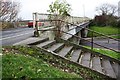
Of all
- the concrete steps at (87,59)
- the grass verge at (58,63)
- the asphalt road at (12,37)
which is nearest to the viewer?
the grass verge at (58,63)

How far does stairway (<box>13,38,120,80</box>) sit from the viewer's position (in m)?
9.01

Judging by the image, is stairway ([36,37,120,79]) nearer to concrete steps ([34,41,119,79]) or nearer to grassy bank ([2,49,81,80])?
concrete steps ([34,41,119,79])

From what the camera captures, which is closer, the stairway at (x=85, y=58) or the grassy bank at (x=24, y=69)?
the grassy bank at (x=24, y=69)

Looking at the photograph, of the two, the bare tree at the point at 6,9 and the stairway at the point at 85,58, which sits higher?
the bare tree at the point at 6,9

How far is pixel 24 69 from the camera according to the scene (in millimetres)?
6020

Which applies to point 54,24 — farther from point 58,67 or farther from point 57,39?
point 58,67

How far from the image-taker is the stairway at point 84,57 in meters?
9.01

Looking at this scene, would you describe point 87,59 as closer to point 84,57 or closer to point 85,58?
point 85,58

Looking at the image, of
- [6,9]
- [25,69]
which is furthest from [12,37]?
[25,69]

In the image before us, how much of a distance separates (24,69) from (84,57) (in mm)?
4747

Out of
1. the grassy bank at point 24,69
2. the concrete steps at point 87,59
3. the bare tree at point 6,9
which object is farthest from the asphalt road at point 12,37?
the grassy bank at point 24,69

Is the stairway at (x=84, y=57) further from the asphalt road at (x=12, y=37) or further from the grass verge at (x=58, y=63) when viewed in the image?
the asphalt road at (x=12, y=37)

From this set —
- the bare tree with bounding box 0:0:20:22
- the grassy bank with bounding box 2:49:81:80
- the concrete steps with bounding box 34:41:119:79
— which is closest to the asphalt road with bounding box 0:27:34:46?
the bare tree with bounding box 0:0:20:22

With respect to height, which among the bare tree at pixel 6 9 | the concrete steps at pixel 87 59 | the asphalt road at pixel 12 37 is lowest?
the concrete steps at pixel 87 59
